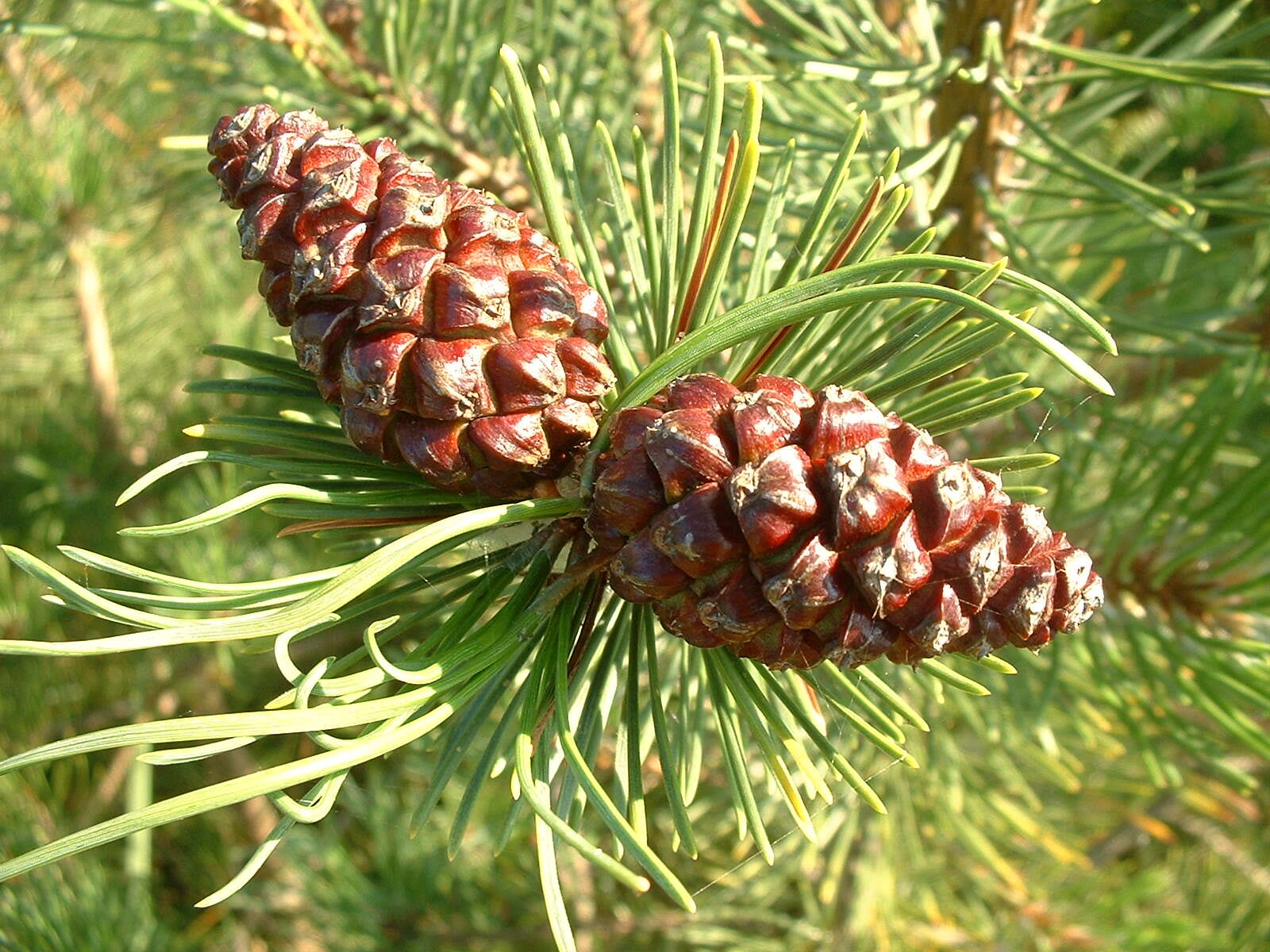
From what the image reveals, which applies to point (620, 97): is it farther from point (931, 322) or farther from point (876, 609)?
point (876, 609)

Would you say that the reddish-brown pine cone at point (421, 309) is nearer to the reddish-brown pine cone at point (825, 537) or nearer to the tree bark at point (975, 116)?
the reddish-brown pine cone at point (825, 537)

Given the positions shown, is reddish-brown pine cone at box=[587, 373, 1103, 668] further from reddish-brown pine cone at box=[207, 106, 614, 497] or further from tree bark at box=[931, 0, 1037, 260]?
tree bark at box=[931, 0, 1037, 260]

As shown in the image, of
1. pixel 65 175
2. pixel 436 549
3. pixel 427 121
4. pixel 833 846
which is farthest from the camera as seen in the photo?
pixel 65 175

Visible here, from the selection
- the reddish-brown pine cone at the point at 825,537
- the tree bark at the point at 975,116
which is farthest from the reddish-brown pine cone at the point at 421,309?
the tree bark at the point at 975,116

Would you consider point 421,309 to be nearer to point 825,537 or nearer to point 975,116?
point 825,537

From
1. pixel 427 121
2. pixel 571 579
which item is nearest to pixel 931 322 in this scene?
pixel 571 579

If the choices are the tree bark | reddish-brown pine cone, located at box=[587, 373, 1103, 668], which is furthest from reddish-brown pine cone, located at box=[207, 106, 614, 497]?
the tree bark
